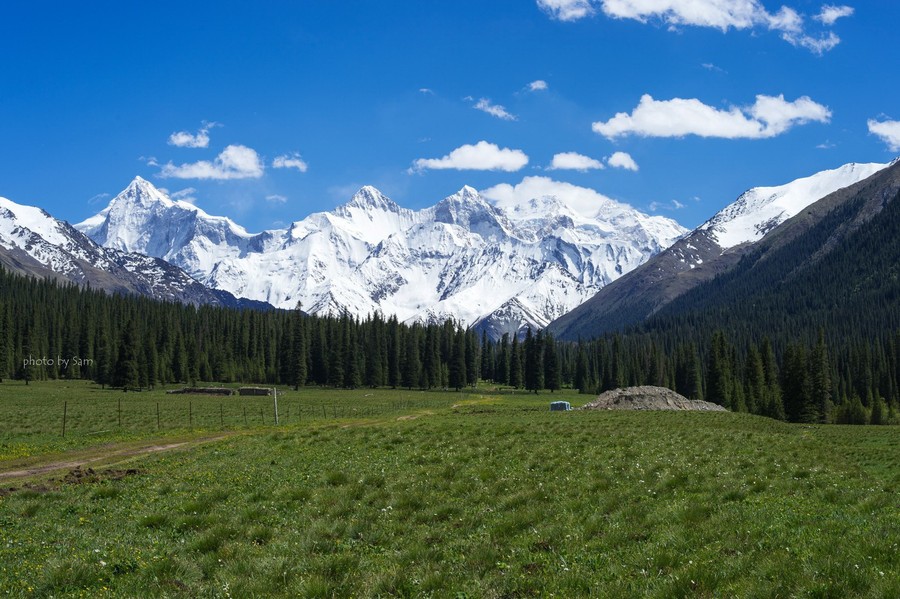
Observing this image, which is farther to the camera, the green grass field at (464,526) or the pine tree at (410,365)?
the pine tree at (410,365)

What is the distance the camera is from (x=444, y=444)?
31.9 meters

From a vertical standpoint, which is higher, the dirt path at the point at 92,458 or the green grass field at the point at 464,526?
the green grass field at the point at 464,526

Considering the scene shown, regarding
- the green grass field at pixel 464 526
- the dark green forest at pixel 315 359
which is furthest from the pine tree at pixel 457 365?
the green grass field at pixel 464 526

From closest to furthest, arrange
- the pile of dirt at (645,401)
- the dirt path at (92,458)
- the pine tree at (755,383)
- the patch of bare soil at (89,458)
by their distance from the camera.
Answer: the patch of bare soil at (89,458) < the dirt path at (92,458) < the pile of dirt at (645,401) < the pine tree at (755,383)

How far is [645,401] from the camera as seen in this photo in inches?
3664

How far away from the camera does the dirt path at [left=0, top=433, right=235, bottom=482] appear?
3102cm

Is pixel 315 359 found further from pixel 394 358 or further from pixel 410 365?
pixel 410 365

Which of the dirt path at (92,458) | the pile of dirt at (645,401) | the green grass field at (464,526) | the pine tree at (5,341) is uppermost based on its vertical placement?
the pine tree at (5,341)

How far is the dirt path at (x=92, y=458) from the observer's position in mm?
31016

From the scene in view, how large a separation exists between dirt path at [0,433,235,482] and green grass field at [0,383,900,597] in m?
6.16

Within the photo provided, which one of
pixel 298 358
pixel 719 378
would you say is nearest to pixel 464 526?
pixel 719 378

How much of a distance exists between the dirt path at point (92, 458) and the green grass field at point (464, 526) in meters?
6.16

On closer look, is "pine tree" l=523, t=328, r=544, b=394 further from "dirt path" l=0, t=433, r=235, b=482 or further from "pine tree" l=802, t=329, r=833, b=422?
"dirt path" l=0, t=433, r=235, b=482

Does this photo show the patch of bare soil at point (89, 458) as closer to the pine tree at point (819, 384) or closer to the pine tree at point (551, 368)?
the pine tree at point (819, 384)
